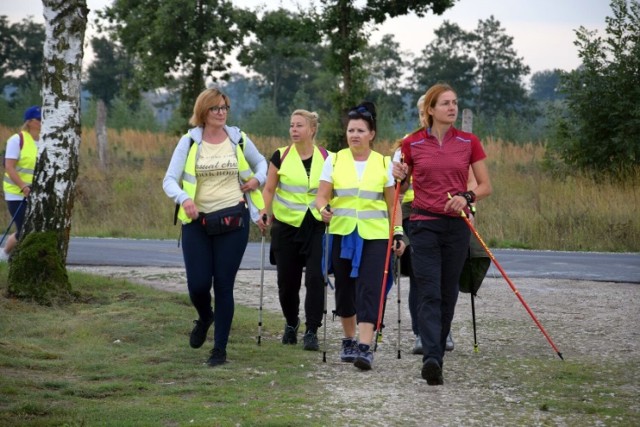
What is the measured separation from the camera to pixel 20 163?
47.0 ft

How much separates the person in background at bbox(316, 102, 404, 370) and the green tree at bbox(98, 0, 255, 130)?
24.9 m

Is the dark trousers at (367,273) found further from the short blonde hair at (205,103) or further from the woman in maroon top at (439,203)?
the short blonde hair at (205,103)

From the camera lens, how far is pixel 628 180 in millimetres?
27047

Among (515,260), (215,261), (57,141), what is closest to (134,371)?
(215,261)

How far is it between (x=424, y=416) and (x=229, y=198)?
103 inches

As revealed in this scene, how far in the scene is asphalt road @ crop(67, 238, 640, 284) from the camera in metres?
17.1

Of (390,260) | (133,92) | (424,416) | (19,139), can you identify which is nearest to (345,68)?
(133,92)

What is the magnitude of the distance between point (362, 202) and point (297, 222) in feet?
3.34

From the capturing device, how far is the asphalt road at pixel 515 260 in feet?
56.0

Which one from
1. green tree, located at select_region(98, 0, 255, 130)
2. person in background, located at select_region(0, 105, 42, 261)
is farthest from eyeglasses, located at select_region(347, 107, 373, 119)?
green tree, located at select_region(98, 0, 255, 130)

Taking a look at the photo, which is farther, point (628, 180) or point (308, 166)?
point (628, 180)

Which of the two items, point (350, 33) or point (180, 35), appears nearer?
point (350, 33)

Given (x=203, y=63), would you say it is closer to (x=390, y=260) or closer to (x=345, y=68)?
(x=345, y=68)

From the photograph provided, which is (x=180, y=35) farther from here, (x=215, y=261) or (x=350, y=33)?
(x=215, y=261)
